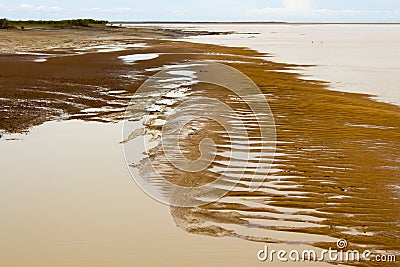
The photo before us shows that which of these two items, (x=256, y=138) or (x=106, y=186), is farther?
(x=256, y=138)

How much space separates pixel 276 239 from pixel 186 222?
41.8 inches

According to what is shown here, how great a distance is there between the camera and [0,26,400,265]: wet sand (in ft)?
17.7

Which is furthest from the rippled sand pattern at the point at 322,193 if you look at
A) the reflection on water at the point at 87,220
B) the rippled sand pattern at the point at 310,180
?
the reflection on water at the point at 87,220

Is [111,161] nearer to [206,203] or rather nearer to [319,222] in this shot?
[206,203]

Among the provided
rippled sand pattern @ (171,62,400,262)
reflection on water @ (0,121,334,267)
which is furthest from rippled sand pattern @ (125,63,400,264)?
reflection on water @ (0,121,334,267)

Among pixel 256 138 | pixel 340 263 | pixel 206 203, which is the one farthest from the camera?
pixel 256 138

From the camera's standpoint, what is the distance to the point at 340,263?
468 cm

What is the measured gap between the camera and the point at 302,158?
7.86 metres

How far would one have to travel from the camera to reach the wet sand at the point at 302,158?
541 centimetres

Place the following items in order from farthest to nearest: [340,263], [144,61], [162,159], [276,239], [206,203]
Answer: [144,61], [162,159], [206,203], [276,239], [340,263]

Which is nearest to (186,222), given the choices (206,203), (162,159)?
(206,203)

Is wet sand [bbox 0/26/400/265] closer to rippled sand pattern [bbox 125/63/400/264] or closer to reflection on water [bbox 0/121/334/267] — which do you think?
rippled sand pattern [bbox 125/63/400/264]

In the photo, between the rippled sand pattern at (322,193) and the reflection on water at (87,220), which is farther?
the rippled sand pattern at (322,193)

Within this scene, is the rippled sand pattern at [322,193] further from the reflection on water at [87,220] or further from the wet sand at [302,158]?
the reflection on water at [87,220]
